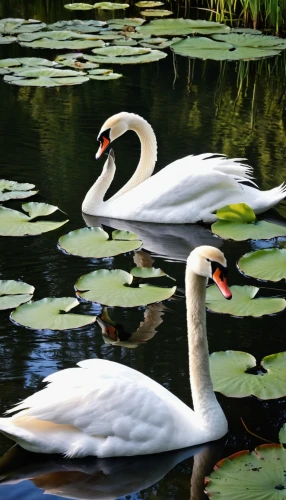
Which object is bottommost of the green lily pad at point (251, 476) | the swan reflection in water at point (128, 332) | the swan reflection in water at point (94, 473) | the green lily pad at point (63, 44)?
the green lily pad at point (63, 44)

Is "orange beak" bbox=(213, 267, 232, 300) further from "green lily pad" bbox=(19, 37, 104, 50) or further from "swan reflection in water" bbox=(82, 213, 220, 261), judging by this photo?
"green lily pad" bbox=(19, 37, 104, 50)

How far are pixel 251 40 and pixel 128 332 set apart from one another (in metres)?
7.97

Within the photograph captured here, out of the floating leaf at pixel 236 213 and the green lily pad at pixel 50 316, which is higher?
the green lily pad at pixel 50 316

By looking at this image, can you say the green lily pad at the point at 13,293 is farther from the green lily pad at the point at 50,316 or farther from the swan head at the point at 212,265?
the swan head at the point at 212,265

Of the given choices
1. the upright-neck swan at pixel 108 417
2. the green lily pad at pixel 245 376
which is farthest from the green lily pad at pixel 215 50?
the upright-neck swan at pixel 108 417

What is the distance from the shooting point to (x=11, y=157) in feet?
29.3

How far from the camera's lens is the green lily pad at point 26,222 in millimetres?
7129

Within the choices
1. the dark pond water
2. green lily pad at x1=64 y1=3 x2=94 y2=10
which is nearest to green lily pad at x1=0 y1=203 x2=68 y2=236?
the dark pond water

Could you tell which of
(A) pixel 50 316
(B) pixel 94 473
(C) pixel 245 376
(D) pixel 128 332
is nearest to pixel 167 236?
(D) pixel 128 332

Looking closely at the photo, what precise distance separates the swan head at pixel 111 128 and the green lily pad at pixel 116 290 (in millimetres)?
2077

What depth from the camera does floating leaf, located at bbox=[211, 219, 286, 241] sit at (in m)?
7.06

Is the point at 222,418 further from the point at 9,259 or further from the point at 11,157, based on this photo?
the point at 11,157

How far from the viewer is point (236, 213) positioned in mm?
7398

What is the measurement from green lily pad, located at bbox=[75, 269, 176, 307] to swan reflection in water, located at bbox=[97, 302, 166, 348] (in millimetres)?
71
